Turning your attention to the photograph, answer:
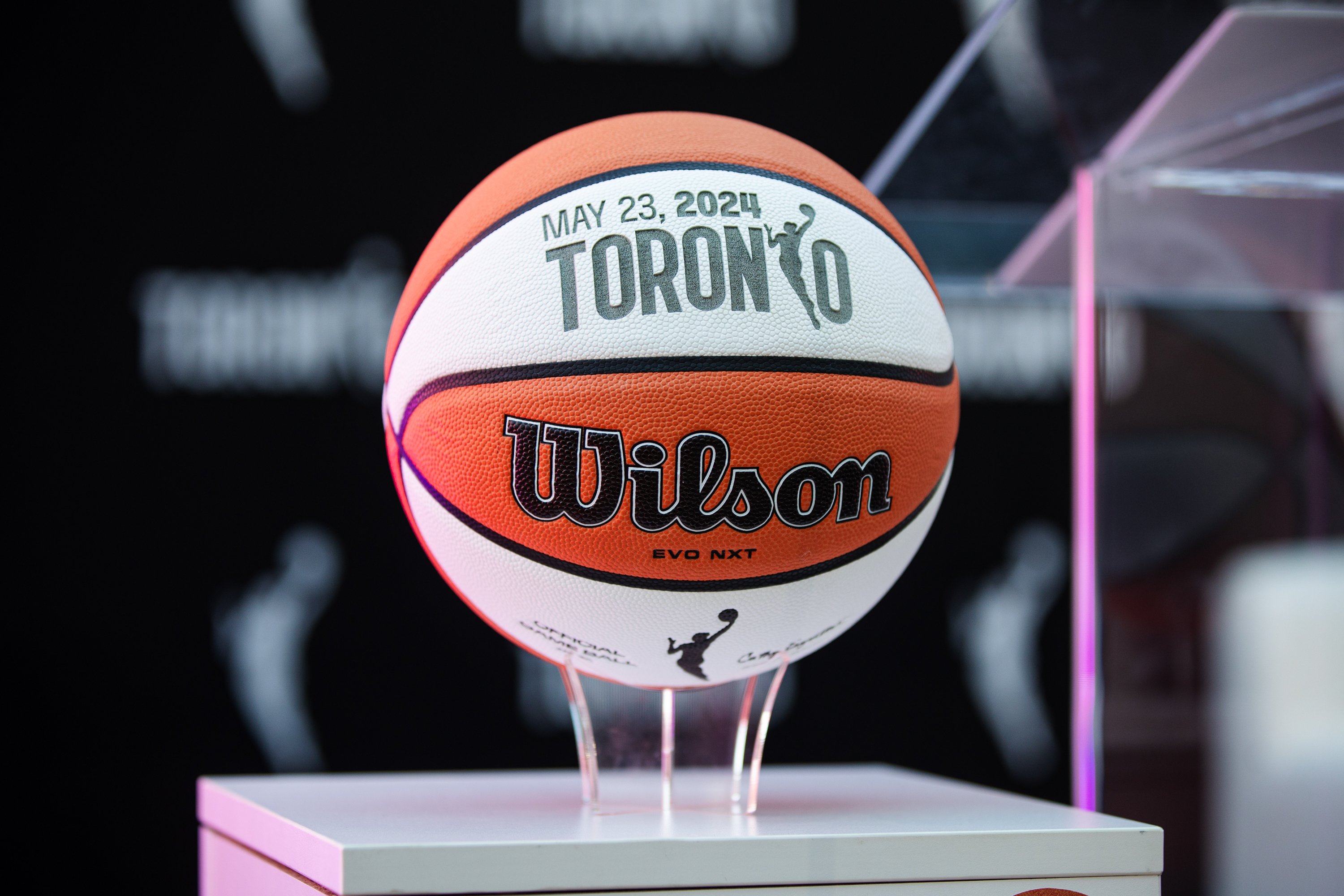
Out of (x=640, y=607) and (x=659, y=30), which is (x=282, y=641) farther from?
(x=640, y=607)

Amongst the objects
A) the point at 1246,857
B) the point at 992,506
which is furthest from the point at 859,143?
the point at 1246,857

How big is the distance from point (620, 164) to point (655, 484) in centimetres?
23

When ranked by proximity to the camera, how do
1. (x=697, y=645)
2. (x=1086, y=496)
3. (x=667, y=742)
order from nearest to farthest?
(x=697, y=645) < (x=667, y=742) < (x=1086, y=496)

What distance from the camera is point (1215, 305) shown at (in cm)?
173

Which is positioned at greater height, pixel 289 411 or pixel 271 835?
pixel 289 411

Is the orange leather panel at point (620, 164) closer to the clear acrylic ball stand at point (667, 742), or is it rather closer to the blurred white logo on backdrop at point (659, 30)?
the clear acrylic ball stand at point (667, 742)

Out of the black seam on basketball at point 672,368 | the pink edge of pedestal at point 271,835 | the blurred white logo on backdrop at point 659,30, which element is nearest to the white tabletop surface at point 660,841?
the pink edge of pedestal at point 271,835

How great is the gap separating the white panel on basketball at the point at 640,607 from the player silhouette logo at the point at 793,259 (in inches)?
7.0

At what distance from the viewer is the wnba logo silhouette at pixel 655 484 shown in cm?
90

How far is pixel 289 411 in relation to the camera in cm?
242

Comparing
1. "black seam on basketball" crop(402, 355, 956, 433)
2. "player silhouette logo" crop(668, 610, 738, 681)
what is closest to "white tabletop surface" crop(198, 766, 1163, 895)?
"player silhouette logo" crop(668, 610, 738, 681)

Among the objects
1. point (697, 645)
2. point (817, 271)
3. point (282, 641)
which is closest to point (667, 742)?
point (697, 645)

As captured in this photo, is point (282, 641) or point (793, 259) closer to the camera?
point (793, 259)

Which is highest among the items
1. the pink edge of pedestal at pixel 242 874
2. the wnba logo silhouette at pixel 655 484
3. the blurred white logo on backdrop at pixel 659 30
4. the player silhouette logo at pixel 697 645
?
the blurred white logo on backdrop at pixel 659 30
